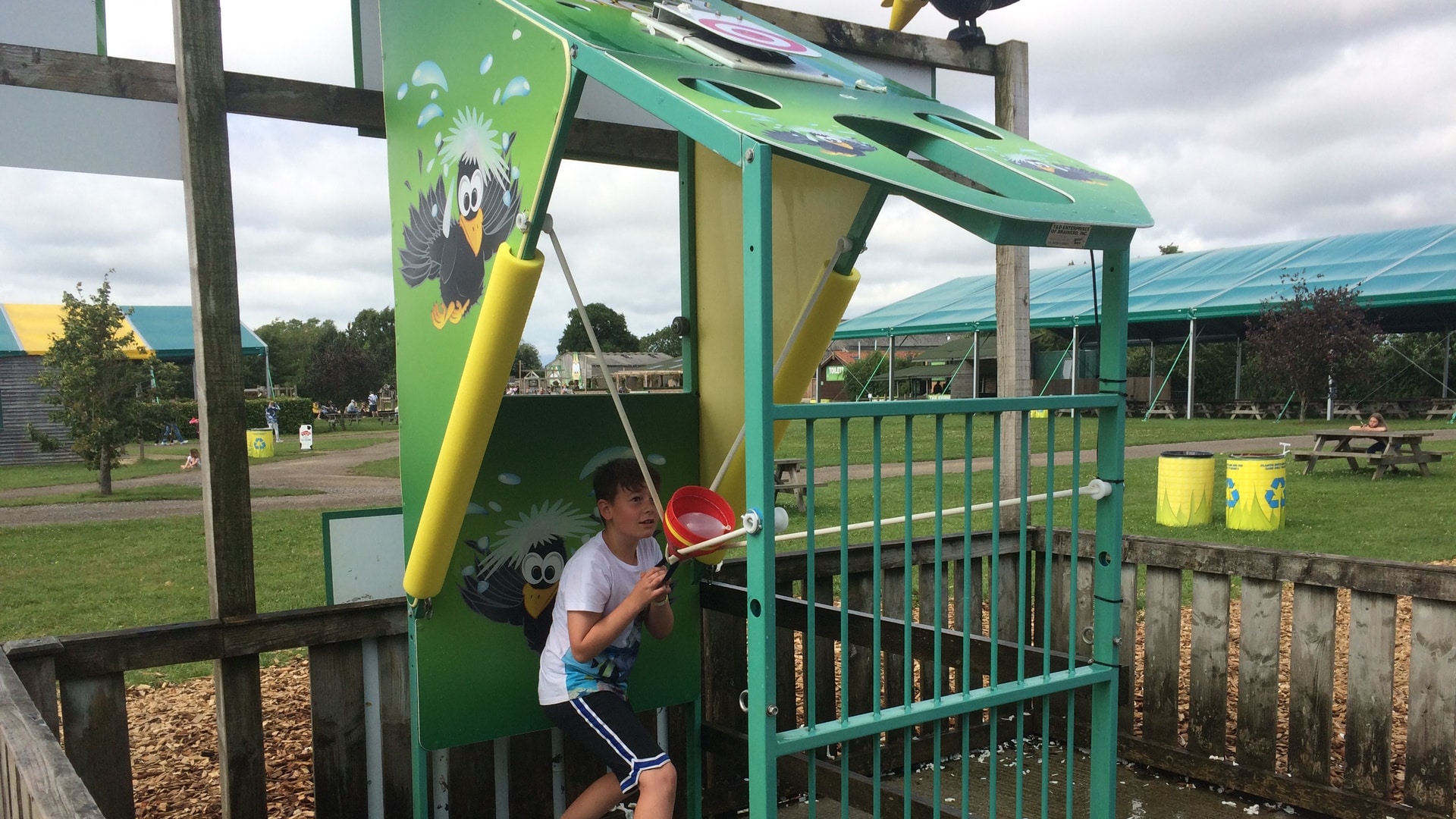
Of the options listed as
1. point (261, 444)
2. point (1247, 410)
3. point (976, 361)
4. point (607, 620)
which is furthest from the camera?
point (1247, 410)

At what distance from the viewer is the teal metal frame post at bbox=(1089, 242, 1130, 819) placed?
2.42 metres

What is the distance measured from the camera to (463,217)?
7.64 feet

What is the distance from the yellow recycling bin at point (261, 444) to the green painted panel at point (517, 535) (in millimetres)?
19137

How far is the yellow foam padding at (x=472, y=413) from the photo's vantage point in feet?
6.84

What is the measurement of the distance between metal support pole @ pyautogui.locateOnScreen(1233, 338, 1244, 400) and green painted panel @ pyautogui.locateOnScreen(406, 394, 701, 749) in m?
27.9

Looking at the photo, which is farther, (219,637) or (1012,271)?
(1012,271)

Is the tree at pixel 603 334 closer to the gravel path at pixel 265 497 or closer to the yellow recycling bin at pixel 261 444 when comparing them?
the gravel path at pixel 265 497

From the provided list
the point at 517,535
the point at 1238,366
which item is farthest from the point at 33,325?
the point at 1238,366

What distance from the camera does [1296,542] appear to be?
28.3 ft

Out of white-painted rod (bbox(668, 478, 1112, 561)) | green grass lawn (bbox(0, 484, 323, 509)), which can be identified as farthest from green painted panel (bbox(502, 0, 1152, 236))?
green grass lawn (bbox(0, 484, 323, 509))

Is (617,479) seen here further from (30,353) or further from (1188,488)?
(30,353)

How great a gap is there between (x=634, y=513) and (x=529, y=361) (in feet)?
2.28

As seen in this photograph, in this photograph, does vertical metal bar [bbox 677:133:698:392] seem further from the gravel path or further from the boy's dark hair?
the gravel path

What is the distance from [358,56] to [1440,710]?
3.92 m
